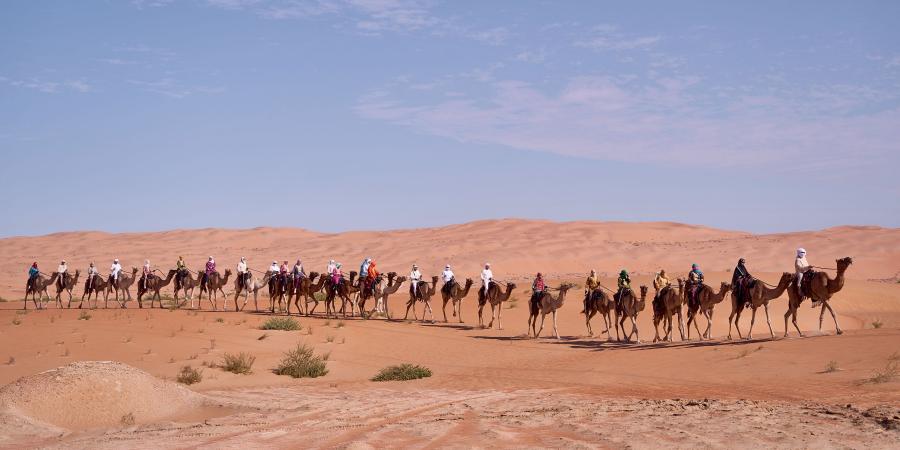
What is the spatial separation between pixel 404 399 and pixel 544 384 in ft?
12.7

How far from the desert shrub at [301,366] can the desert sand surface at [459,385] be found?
1.06ft

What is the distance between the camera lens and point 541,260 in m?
69.3

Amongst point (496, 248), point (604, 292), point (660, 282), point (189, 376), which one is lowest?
point (189, 376)

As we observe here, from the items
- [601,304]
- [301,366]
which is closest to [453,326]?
[601,304]

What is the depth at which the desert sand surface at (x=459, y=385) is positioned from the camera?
1094 centimetres

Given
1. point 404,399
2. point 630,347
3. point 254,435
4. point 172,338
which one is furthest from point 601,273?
point 254,435

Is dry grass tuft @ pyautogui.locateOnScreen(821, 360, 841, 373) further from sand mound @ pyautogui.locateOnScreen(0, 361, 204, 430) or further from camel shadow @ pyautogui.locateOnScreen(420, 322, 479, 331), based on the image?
camel shadow @ pyautogui.locateOnScreen(420, 322, 479, 331)

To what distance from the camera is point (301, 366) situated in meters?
19.8

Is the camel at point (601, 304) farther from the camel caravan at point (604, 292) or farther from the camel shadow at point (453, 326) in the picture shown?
the camel shadow at point (453, 326)

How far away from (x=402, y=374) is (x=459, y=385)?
70.6 inches

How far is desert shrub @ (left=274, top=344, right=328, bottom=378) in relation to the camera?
→ 19.6m

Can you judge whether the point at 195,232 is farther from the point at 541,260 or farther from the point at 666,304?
the point at 666,304

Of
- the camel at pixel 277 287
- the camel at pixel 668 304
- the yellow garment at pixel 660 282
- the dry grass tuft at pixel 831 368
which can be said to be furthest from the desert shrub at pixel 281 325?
the dry grass tuft at pixel 831 368

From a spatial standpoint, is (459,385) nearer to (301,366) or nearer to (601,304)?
(301,366)
